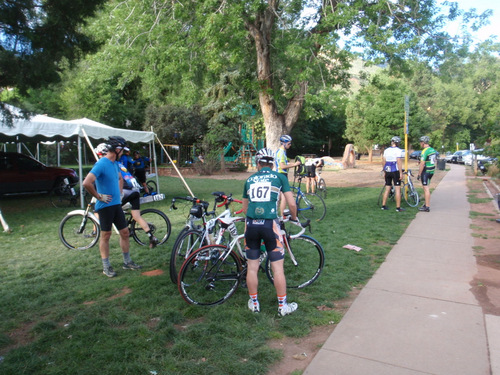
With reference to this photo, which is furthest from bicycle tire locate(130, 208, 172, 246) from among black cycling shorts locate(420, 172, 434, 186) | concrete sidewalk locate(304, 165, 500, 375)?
black cycling shorts locate(420, 172, 434, 186)

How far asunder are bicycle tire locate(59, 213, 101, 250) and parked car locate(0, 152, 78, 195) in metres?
7.44

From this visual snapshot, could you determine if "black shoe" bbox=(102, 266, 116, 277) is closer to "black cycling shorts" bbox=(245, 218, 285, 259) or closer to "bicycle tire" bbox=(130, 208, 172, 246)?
"bicycle tire" bbox=(130, 208, 172, 246)

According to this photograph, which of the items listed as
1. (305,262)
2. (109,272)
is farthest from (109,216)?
(305,262)

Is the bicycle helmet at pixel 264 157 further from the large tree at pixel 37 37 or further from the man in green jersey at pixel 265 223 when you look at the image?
the large tree at pixel 37 37

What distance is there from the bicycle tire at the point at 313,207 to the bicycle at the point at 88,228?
336cm

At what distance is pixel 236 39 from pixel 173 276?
8.77 metres

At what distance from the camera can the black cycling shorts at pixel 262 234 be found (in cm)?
400

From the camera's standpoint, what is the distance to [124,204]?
6668mm

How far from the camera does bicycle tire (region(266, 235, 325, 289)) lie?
5.05 metres

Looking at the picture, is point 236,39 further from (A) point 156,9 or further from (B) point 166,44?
(A) point 156,9

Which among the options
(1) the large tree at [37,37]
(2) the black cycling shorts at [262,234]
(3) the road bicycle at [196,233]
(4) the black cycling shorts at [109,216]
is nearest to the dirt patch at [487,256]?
(2) the black cycling shorts at [262,234]

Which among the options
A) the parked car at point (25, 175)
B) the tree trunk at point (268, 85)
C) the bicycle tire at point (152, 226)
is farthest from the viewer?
the parked car at point (25, 175)

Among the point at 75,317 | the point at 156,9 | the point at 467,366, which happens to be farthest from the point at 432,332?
the point at 156,9

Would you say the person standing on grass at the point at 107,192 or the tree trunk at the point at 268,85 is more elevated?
the tree trunk at the point at 268,85
